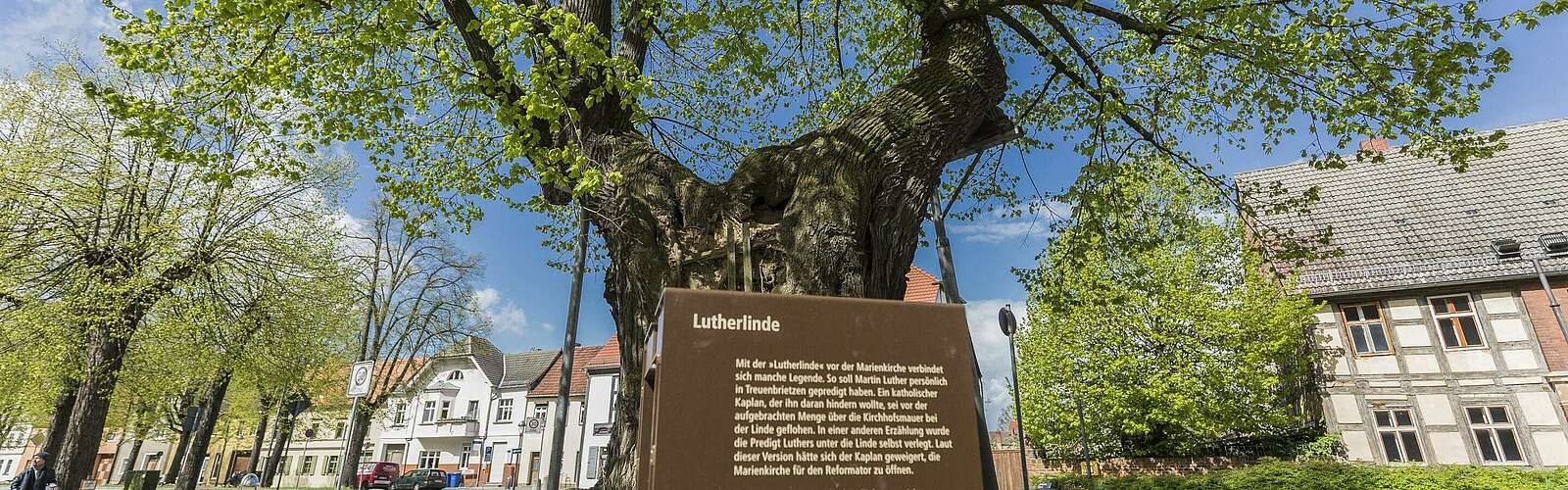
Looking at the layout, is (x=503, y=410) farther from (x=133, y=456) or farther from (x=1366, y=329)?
(x=1366, y=329)

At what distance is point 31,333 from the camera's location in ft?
48.1

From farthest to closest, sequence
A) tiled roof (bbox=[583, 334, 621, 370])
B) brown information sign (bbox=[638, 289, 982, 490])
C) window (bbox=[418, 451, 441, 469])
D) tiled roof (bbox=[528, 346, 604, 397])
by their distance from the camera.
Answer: window (bbox=[418, 451, 441, 469])
tiled roof (bbox=[528, 346, 604, 397])
tiled roof (bbox=[583, 334, 621, 370])
brown information sign (bbox=[638, 289, 982, 490])

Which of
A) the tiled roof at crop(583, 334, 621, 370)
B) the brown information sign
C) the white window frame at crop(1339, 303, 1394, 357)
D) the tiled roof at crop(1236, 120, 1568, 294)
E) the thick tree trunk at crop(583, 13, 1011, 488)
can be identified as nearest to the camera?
the brown information sign

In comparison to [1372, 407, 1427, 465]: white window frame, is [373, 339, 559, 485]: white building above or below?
above

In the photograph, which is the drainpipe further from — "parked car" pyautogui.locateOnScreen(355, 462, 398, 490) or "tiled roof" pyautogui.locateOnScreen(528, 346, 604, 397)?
"parked car" pyautogui.locateOnScreen(355, 462, 398, 490)

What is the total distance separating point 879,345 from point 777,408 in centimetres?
56

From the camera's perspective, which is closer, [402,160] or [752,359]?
[752,359]

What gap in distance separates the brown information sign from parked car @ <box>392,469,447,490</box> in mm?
35028

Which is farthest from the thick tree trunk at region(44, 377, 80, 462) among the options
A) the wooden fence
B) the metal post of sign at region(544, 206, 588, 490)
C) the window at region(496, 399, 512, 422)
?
the window at region(496, 399, 512, 422)

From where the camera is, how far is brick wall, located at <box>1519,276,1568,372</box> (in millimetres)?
17422

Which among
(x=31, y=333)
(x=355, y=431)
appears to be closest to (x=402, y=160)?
(x=31, y=333)

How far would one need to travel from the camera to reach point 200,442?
73.9ft

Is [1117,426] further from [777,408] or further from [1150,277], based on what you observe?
[777,408]

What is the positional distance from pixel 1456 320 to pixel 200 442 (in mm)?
36860
